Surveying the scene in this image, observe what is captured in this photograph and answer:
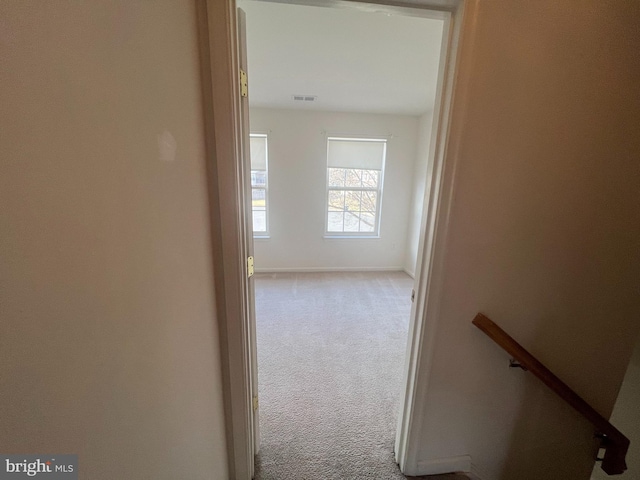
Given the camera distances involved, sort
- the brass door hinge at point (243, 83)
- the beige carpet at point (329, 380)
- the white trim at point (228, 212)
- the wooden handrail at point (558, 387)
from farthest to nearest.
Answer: the beige carpet at point (329, 380)
the wooden handrail at point (558, 387)
the brass door hinge at point (243, 83)
the white trim at point (228, 212)

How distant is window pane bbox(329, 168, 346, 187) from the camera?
13.4 feet

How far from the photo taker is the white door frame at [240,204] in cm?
88

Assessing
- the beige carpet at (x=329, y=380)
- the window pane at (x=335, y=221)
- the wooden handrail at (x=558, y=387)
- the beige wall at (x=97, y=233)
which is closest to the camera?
the beige wall at (x=97, y=233)

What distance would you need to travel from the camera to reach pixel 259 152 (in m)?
3.89

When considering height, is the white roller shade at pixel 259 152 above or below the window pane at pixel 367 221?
above

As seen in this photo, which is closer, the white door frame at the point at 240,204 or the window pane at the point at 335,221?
the white door frame at the point at 240,204

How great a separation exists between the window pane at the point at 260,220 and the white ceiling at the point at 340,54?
168 cm

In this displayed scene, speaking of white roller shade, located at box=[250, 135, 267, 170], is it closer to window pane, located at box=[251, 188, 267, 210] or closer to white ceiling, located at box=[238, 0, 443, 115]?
window pane, located at box=[251, 188, 267, 210]

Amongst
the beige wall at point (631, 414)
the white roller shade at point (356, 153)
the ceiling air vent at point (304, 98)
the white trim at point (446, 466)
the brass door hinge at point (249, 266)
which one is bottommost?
the white trim at point (446, 466)

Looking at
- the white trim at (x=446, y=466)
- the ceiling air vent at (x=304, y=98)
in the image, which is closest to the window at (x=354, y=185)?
the ceiling air vent at (x=304, y=98)

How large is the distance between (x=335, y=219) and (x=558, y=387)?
3.47 m

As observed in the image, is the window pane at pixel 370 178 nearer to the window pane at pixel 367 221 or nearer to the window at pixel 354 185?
the window at pixel 354 185

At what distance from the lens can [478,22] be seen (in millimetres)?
880

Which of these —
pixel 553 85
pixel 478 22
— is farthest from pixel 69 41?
pixel 553 85
